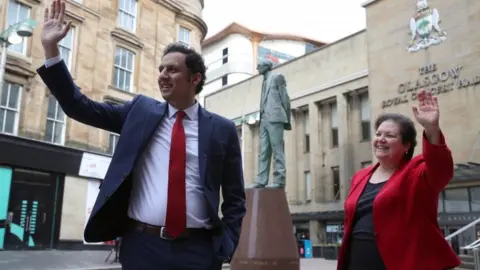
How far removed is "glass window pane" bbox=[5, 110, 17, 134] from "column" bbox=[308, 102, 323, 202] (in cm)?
1950

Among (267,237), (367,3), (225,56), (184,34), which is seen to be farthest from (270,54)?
(267,237)

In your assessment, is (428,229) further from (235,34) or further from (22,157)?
(235,34)

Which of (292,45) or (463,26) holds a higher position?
(292,45)

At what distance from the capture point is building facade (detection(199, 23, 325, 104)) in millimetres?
49406

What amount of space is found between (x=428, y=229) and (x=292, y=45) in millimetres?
51751

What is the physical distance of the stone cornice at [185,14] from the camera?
25.3 metres

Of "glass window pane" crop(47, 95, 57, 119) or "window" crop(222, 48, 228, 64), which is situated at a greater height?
"window" crop(222, 48, 228, 64)

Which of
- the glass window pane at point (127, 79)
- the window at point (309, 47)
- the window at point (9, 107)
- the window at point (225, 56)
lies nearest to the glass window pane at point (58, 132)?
the window at point (9, 107)

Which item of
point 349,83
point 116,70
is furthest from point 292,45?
point 116,70

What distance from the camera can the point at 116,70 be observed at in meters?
22.8

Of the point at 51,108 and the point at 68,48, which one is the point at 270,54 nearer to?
the point at 68,48

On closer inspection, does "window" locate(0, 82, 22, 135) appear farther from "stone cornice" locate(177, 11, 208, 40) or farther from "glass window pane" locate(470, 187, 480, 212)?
"glass window pane" locate(470, 187, 480, 212)

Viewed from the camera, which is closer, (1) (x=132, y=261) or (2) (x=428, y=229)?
(1) (x=132, y=261)

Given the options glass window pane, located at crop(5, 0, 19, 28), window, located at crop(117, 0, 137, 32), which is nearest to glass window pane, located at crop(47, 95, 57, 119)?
glass window pane, located at crop(5, 0, 19, 28)
